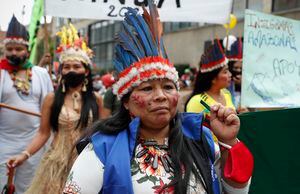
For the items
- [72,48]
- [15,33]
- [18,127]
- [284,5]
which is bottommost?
[18,127]

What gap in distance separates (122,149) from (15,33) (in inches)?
126

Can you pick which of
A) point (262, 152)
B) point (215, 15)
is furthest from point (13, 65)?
point (262, 152)

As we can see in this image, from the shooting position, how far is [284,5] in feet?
68.6

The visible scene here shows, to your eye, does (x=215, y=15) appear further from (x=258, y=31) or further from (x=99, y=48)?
(x=99, y=48)

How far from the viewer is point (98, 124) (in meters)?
2.22

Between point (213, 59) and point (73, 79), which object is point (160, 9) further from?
point (73, 79)

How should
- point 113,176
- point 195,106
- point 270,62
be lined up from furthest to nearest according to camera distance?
point 270,62
point 195,106
point 113,176

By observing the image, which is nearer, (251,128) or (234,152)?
(234,152)

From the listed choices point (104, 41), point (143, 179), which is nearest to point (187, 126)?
point (143, 179)

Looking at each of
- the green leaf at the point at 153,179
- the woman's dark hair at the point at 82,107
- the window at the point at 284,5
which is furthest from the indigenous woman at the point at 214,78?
the window at the point at 284,5

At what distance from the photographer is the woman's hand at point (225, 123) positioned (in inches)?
79.7

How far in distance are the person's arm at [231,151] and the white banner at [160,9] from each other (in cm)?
234

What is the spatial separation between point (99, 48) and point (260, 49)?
44.3 metres

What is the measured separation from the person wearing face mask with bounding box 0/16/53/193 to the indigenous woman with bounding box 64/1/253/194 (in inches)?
107
